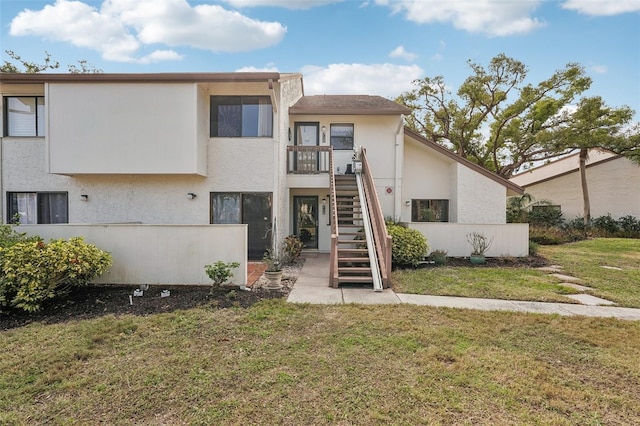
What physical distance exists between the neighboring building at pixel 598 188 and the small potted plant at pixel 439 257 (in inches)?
703

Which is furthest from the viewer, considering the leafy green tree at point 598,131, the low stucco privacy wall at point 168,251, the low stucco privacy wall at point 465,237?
the leafy green tree at point 598,131

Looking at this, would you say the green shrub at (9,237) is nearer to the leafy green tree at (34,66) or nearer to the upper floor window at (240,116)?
the upper floor window at (240,116)

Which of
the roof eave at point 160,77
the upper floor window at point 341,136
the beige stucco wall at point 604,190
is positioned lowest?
the beige stucco wall at point 604,190

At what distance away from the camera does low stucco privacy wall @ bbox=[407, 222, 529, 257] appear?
10.8 m

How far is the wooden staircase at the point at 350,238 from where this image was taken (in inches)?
306

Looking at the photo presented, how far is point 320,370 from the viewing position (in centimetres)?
361

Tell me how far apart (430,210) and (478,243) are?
2.72 metres

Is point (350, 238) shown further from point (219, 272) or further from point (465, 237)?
point (219, 272)

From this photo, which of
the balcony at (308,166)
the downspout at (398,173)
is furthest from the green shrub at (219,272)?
the downspout at (398,173)

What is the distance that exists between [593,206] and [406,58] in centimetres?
1674

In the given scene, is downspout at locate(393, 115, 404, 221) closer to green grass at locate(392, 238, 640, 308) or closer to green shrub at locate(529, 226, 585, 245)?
green grass at locate(392, 238, 640, 308)

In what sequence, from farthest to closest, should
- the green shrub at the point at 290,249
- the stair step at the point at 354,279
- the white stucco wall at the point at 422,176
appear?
the white stucco wall at the point at 422,176
the green shrub at the point at 290,249
the stair step at the point at 354,279

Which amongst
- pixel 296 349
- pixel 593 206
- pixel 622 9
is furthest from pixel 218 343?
pixel 593 206

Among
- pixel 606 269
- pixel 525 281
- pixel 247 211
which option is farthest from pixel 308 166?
pixel 606 269
